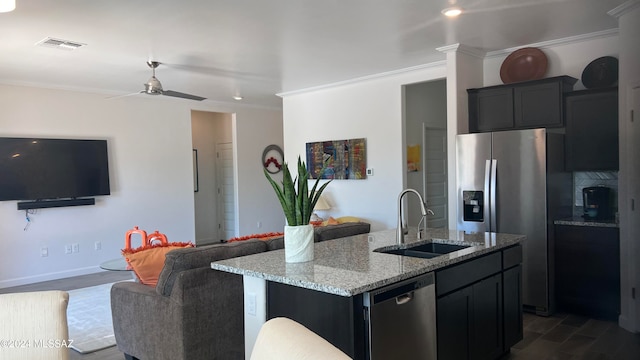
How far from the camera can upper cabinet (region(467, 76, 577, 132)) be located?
14.5ft

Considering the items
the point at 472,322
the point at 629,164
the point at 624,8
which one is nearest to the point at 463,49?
the point at 624,8

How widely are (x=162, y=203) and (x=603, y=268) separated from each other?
6100mm

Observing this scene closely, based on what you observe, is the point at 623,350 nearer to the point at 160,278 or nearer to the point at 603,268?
the point at 603,268

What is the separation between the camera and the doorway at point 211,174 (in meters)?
9.15

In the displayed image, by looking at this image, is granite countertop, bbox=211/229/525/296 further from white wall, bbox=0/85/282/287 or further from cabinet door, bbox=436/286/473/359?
white wall, bbox=0/85/282/287

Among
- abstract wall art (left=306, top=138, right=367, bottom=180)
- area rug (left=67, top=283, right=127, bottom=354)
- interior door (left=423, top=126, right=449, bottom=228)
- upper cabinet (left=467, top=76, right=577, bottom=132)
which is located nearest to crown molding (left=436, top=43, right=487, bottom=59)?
upper cabinet (left=467, top=76, right=577, bottom=132)

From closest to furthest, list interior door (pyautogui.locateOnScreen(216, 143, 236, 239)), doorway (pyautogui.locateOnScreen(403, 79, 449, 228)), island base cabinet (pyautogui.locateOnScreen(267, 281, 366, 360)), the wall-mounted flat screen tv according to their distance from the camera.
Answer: island base cabinet (pyautogui.locateOnScreen(267, 281, 366, 360)) < the wall-mounted flat screen tv < doorway (pyautogui.locateOnScreen(403, 79, 449, 228)) < interior door (pyautogui.locateOnScreen(216, 143, 236, 239))

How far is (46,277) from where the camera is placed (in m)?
6.23

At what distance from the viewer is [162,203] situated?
7469mm

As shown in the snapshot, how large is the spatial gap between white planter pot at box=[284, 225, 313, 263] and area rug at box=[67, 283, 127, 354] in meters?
2.17

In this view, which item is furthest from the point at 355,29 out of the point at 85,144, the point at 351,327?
the point at 85,144

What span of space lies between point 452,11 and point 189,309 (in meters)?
2.99

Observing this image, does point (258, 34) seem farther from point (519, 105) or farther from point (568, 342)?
point (568, 342)

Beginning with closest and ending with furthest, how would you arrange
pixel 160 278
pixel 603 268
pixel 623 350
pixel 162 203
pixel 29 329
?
1. pixel 29 329
2. pixel 160 278
3. pixel 623 350
4. pixel 603 268
5. pixel 162 203
